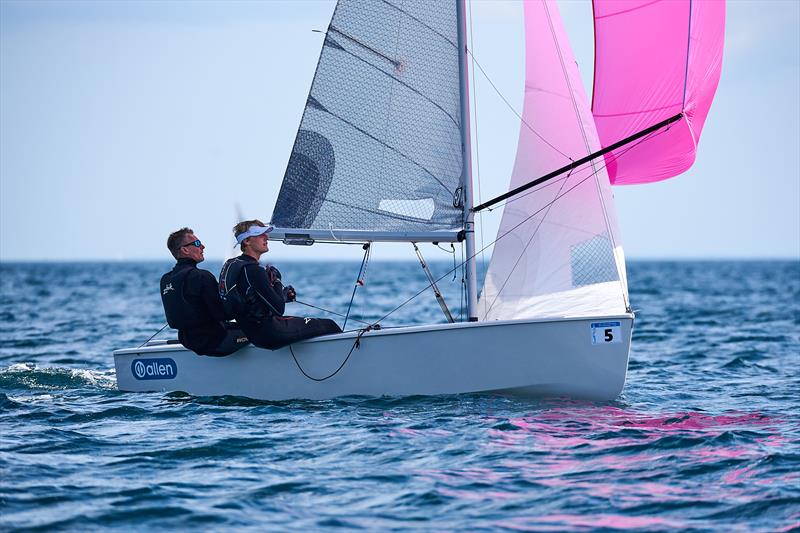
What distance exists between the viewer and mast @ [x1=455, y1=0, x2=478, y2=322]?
350 inches

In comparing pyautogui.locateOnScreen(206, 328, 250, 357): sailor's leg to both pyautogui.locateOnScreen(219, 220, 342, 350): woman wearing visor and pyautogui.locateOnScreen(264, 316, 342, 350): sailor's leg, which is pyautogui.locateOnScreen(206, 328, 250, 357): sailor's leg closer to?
pyautogui.locateOnScreen(219, 220, 342, 350): woman wearing visor

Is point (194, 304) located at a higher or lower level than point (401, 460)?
higher

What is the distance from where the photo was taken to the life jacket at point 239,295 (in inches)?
329

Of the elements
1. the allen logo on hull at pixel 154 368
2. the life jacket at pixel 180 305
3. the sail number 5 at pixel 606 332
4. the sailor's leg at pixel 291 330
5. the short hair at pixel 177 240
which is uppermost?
A: the short hair at pixel 177 240

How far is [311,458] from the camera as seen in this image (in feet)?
21.9

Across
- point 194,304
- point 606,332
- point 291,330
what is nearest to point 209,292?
point 194,304

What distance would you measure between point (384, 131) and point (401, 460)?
11.7 ft

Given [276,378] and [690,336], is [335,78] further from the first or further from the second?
[690,336]

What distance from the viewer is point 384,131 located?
9.07 m

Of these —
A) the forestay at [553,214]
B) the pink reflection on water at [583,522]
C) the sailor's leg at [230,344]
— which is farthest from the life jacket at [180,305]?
the pink reflection on water at [583,522]

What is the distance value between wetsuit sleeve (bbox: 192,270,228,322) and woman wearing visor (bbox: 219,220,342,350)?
5.3 inches

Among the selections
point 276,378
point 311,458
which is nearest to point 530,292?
point 276,378

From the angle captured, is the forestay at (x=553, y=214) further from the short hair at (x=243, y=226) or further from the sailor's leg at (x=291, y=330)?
the short hair at (x=243, y=226)

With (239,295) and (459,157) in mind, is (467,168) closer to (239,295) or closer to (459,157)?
(459,157)
